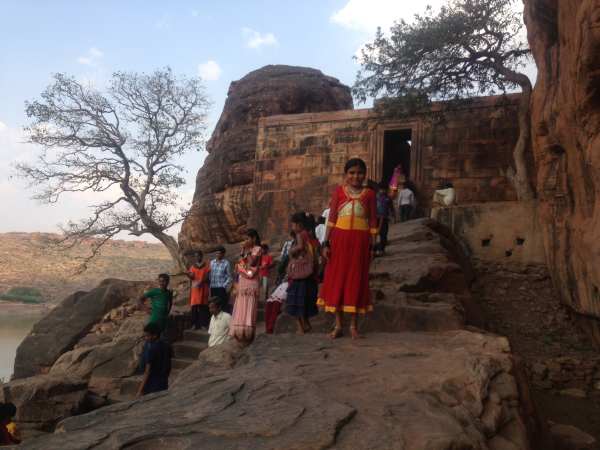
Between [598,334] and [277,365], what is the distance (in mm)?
5966

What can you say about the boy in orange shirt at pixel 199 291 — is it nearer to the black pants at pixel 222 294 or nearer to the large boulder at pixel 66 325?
the black pants at pixel 222 294

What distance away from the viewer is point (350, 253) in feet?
15.2

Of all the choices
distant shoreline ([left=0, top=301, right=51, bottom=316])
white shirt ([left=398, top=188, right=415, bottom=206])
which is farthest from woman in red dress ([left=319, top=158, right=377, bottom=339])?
distant shoreline ([left=0, top=301, right=51, bottom=316])

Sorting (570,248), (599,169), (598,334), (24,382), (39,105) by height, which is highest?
(39,105)

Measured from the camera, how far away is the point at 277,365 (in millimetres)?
3691

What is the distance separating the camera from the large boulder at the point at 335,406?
2246 millimetres

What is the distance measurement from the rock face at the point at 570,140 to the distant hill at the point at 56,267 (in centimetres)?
2734

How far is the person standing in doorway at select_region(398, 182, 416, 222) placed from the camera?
40.2 feet

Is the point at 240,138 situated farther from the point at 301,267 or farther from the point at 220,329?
the point at 301,267

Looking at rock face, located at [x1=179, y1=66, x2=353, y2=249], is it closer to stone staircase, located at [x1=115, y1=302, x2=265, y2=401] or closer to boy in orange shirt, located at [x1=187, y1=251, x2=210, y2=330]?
boy in orange shirt, located at [x1=187, y1=251, x2=210, y2=330]

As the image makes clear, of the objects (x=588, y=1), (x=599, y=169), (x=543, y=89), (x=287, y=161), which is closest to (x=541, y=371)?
(x=599, y=169)

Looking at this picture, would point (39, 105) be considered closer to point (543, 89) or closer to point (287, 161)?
point (287, 161)

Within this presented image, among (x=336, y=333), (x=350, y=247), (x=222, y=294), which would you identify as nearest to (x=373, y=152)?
(x=222, y=294)

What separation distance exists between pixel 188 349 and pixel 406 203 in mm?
6640
